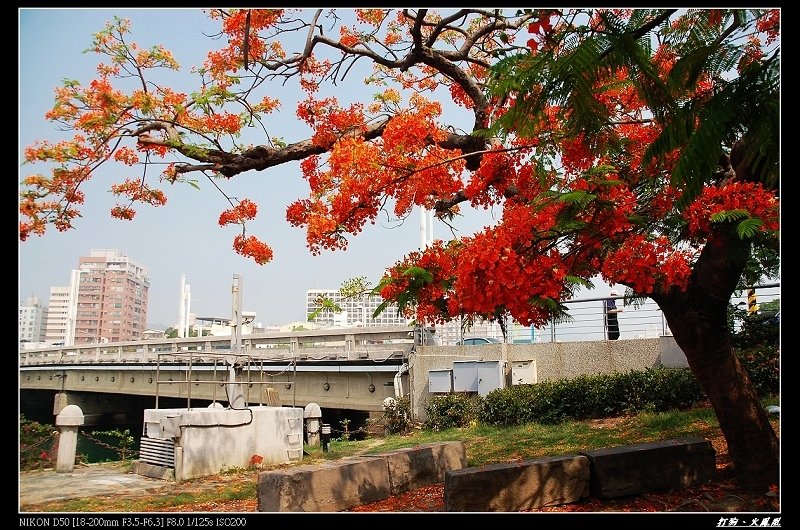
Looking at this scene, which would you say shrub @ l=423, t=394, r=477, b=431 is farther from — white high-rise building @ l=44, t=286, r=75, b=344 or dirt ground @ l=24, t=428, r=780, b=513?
white high-rise building @ l=44, t=286, r=75, b=344

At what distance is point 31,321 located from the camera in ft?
16.3

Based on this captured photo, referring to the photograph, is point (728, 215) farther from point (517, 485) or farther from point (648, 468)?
point (517, 485)

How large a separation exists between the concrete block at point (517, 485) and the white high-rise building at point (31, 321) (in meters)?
3.12

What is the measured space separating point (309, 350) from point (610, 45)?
1077cm

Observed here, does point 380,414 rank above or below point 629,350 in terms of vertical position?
below

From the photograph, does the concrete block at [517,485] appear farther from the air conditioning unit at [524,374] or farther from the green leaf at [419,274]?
the air conditioning unit at [524,374]

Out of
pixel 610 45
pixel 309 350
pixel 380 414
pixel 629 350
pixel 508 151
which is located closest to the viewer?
pixel 610 45

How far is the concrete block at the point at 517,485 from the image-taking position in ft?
13.2

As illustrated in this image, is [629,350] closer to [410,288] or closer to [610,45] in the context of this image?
[410,288]

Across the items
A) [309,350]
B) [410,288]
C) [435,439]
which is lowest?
[435,439]

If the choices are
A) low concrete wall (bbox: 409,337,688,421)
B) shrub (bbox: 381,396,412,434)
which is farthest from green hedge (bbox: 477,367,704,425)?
shrub (bbox: 381,396,412,434)
